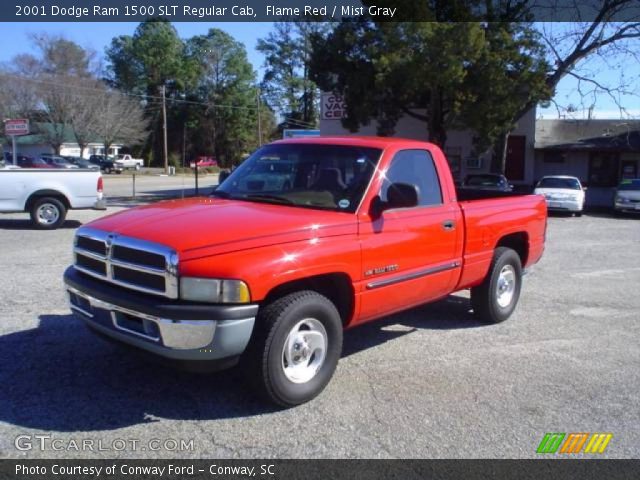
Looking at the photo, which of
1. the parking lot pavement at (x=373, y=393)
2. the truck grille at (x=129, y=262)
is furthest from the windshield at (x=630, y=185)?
the truck grille at (x=129, y=262)

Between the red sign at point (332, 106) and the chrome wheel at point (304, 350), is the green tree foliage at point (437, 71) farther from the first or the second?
the chrome wheel at point (304, 350)

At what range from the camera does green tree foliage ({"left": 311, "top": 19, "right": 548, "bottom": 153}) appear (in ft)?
71.3

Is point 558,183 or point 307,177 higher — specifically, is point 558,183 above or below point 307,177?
below

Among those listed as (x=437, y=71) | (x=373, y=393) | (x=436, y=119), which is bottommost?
(x=373, y=393)

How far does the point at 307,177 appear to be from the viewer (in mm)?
5070

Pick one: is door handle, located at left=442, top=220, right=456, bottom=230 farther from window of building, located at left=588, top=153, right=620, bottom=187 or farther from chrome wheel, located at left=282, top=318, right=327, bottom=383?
window of building, located at left=588, top=153, right=620, bottom=187

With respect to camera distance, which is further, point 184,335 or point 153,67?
point 153,67

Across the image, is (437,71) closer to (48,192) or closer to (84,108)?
(48,192)

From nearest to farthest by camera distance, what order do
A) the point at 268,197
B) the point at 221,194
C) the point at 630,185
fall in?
the point at 268,197 → the point at 221,194 → the point at 630,185

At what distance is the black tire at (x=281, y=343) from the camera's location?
3898 mm

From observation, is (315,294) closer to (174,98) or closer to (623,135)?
(623,135)

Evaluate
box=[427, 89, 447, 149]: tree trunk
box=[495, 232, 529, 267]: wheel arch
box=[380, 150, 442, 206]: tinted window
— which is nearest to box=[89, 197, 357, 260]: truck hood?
box=[380, 150, 442, 206]: tinted window

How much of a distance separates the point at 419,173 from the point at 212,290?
2507mm

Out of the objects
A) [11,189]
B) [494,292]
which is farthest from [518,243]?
[11,189]
